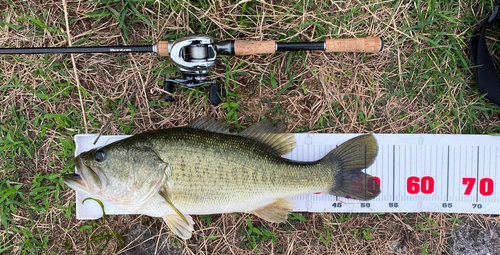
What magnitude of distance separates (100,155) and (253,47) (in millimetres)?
1626

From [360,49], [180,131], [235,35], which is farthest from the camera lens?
[235,35]

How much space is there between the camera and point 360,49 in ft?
9.14

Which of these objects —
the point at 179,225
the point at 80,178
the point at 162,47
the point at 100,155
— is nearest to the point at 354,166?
the point at 179,225

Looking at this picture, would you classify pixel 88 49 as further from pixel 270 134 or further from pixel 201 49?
pixel 270 134

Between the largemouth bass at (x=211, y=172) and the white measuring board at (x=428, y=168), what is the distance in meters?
0.29

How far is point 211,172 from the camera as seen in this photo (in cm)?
245

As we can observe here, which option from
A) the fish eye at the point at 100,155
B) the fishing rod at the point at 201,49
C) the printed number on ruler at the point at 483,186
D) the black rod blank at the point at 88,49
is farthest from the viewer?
the printed number on ruler at the point at 483,186

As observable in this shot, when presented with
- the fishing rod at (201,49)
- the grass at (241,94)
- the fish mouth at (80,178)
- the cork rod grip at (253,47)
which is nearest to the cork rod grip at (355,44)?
the fishing rod at (201,49)

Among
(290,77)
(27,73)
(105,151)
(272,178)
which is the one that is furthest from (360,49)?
(27,73)

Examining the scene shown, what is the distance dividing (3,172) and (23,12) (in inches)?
68.4

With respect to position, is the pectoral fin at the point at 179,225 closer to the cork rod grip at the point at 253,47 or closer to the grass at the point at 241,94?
the grass at the point at 241,94

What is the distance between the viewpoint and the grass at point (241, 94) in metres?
→ 3.02

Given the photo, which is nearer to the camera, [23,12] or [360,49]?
[360,49]

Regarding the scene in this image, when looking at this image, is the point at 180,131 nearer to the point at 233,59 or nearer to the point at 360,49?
the point at 233,59
